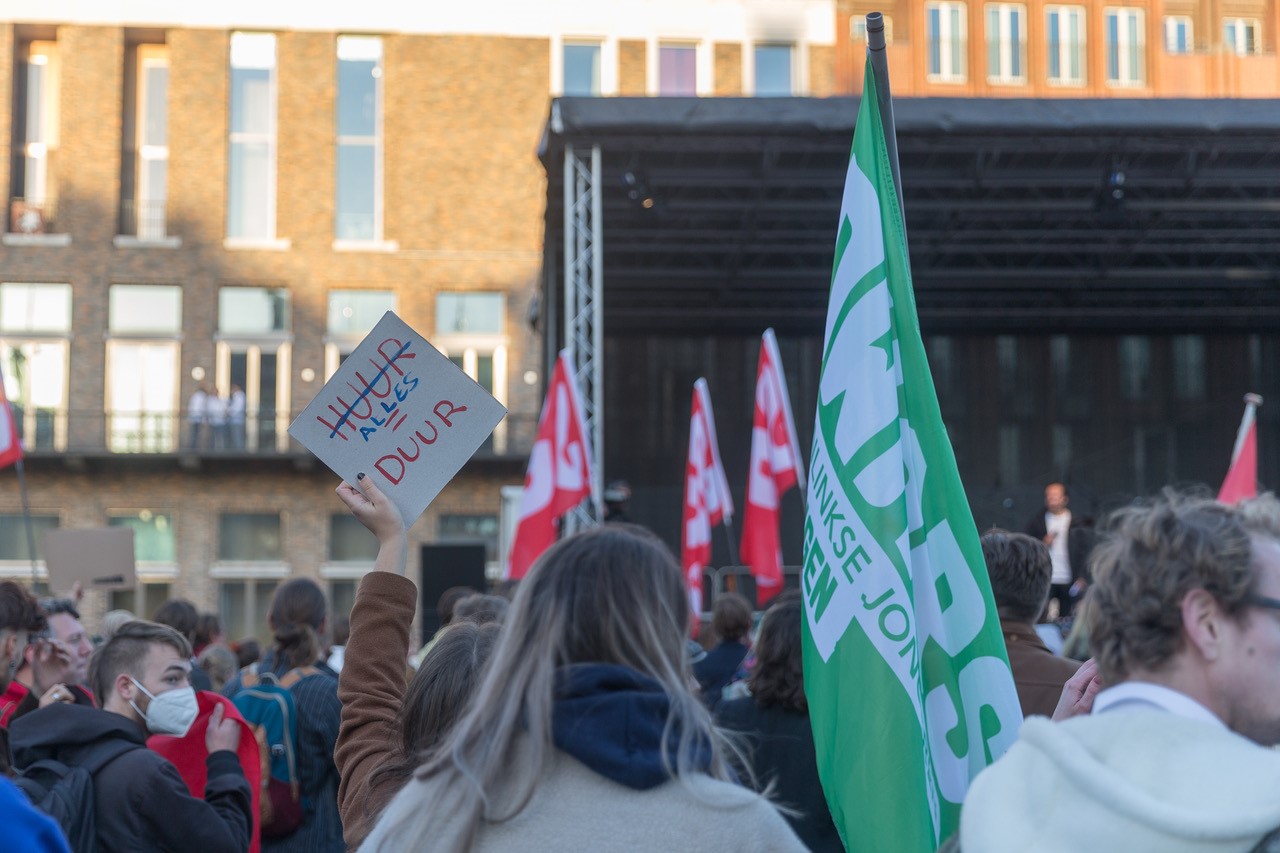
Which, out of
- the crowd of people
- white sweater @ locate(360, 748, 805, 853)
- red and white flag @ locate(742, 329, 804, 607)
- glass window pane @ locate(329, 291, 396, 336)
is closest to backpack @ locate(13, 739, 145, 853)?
the crowd of people

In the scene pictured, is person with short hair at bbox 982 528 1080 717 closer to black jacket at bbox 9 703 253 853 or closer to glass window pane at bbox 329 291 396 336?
black jacket at bbox 9 703 253 853

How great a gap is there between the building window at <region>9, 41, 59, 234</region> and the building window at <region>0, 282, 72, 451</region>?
1.30 meters

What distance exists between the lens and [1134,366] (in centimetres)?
2553

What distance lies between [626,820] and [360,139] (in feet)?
96.3

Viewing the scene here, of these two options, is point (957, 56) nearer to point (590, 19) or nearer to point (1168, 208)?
point (590, 19)

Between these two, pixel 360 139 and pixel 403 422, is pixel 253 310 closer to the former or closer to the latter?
pixel 360 139

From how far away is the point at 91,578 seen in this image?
881cm

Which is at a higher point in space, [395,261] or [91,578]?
[395,261]

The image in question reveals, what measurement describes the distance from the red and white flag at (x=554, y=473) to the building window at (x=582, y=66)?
18.0 m

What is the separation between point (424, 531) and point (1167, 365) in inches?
540

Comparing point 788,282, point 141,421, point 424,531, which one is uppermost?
point 788,282

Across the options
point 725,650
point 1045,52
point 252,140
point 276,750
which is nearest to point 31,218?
point 252,140

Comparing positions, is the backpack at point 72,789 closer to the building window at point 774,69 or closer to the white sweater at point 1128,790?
the white sweater at point 1128,790

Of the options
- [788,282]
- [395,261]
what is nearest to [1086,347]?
[788,282]
